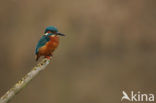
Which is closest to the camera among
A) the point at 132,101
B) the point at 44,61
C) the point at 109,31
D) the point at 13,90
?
the point at 13,90

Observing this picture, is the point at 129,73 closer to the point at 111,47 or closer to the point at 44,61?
the point at 111,47

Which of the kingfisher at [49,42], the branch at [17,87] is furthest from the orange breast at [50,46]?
the branch at [17,87]

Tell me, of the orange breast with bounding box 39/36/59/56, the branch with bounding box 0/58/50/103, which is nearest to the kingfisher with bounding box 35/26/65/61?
the orange breast with bounding box 39/36/59/56

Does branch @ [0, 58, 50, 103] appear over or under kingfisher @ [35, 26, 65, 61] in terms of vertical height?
under

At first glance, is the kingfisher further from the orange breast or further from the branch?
the branch

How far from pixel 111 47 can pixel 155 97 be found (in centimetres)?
66

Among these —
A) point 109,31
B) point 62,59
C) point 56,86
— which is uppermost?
point 109,31

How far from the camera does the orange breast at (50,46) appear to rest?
1.04 meters

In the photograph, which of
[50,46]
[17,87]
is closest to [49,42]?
[50,46]

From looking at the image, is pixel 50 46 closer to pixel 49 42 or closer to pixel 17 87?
pixel 49 42

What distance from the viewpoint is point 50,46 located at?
104 cm

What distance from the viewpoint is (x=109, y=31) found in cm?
338

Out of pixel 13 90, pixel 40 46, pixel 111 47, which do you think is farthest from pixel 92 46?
pixel 13 90

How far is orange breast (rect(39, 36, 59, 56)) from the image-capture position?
1.04 m
